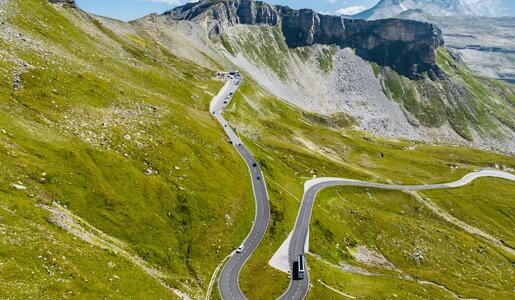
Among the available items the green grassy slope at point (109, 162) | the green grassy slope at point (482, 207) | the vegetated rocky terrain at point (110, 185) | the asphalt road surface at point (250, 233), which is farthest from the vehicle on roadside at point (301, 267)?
the green grassy slope at point (482, 207)

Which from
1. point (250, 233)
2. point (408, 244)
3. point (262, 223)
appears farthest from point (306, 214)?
point (408, 244)

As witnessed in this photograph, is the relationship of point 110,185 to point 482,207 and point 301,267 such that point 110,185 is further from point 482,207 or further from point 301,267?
point 482,207

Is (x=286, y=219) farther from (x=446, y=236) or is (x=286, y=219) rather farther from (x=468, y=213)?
(x=468, y=213)

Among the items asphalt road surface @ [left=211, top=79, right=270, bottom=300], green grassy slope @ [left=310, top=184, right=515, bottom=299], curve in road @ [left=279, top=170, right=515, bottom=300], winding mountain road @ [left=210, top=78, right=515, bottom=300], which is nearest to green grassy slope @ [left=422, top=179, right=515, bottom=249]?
curve in road @ [left=279, top=170, right=515, bottom=300]

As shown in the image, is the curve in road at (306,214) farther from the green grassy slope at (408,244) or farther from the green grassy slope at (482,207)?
the green grassy slope at (482,207)

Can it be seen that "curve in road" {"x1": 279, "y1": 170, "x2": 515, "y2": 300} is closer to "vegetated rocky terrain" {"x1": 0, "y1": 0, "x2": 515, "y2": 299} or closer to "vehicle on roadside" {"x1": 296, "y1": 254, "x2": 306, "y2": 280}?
"vehicle on roadside" {"x1": 296, "y1": 254, "x2": 306, "y2": 280}

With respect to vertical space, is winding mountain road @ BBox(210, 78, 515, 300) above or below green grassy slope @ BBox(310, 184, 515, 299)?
above
